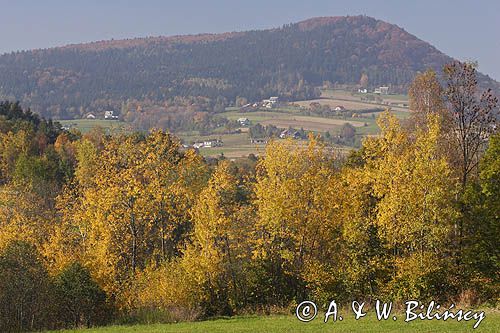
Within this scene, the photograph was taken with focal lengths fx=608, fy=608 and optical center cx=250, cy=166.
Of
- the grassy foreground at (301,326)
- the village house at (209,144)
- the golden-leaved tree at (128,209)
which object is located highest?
the golden-leaved tree at (128,209)

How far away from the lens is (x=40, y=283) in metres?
32.4

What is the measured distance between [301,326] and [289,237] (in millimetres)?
9657

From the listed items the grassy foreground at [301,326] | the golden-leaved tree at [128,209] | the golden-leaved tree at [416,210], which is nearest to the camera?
the grassy foreground at [301,326]

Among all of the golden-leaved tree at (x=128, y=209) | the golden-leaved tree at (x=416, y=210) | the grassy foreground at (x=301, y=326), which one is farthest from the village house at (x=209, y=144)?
the grassy foreground at (x=301, y=326)

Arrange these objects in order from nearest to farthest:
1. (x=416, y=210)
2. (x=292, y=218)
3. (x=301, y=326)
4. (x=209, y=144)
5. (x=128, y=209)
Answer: (x=301, y=326)
(x=416, y=210)
(x=292, y=218)
(x=128, y=209)
(x=209, y=144)

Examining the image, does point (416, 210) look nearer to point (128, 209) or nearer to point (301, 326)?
point (301, 326)

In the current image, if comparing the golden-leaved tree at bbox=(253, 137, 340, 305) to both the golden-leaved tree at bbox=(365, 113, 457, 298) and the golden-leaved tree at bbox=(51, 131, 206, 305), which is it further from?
the golden-leaved tree at bbox=(51, 131, 206, 305)

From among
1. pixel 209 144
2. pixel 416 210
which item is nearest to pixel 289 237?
pixel 416 210

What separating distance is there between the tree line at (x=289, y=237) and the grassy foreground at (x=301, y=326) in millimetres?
3339

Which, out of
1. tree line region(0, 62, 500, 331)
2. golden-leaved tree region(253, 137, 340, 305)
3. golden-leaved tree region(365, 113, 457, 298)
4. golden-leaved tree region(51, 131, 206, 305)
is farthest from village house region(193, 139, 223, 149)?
golden-leaved tree region(365, 113, 457, 298)

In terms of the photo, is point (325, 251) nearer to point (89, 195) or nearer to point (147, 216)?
point (147, 216)

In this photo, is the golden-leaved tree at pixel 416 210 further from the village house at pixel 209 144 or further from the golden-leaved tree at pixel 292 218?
the village house at pixel 209 144

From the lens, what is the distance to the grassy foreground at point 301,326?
81.1 feet

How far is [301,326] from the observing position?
27.6m
